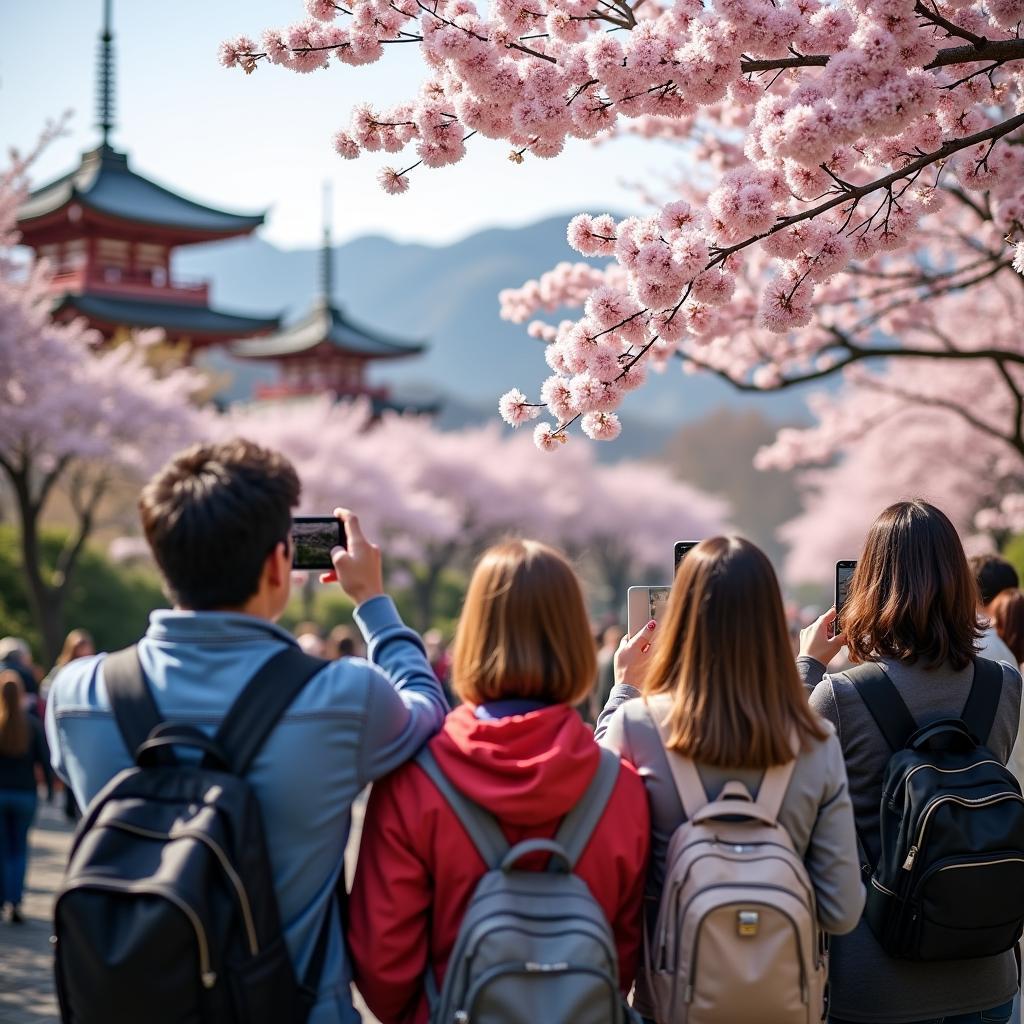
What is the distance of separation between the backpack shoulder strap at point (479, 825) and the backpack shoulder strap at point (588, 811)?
105 millimetres

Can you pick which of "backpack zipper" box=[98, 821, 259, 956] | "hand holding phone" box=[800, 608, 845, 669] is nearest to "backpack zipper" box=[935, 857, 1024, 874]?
"hand holding phone" box=[800, 608, 845, 669]

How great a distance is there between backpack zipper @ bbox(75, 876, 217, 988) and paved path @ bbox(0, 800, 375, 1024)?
10.2 feet

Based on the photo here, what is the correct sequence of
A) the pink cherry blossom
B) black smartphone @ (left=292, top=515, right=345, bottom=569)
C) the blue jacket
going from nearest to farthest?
the blue jacket → black smartphone @ (left=292, top=515, right=345, bottom=569) → the pink cherry blossom

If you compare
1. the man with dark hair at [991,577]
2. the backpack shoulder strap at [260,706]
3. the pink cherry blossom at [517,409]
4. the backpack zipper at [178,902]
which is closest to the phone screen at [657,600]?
the backpack shoulder strap at [260,706]

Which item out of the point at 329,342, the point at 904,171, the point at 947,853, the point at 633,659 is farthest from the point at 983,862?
the point at 329,342

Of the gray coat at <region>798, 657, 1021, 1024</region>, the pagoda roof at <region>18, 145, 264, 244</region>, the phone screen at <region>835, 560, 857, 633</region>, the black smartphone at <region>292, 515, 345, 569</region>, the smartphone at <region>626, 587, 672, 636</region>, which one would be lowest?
the gray coat at <region>798, 657, 1021, 1024</region>

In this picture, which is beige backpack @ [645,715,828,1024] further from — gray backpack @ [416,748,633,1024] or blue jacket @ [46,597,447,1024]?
blue jacket @ [46,597,447,1024]

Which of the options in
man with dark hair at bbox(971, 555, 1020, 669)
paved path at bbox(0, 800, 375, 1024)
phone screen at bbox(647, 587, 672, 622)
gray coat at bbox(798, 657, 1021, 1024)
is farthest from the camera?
paved path at bbox(0, 800, 375, 1024)

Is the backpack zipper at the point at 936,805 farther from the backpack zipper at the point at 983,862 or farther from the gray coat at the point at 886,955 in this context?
the gray coat at the point at 886,955

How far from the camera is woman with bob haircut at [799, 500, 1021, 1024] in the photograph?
2723 millimetres

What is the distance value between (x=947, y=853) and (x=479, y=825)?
3.39 feet

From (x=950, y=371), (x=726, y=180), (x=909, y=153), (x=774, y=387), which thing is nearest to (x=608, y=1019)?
(x=726, y=180)

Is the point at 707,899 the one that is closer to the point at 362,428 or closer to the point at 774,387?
the point at 774,387

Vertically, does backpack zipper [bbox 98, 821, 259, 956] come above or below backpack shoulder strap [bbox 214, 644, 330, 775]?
below
